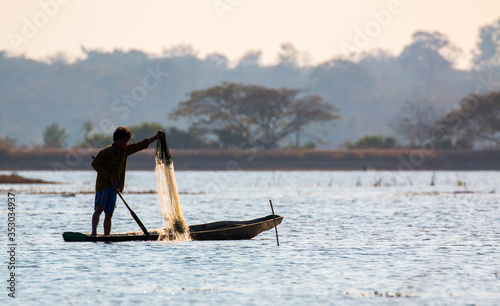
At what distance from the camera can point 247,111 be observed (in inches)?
2835

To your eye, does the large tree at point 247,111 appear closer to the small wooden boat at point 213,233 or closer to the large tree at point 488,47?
the small wooden boat at point 213,233

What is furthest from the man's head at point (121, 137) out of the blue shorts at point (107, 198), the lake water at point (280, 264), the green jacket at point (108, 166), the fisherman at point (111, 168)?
the lake water at point (280, 264)

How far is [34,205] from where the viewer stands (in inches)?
959

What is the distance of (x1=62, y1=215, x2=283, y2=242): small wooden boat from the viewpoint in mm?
13531

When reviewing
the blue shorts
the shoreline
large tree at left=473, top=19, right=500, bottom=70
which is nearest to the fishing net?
the blue shorts

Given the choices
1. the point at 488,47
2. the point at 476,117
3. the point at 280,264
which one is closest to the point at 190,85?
the point at 488,47

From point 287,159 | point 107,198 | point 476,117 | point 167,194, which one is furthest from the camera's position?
point 476,117

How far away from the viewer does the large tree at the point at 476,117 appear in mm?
69500

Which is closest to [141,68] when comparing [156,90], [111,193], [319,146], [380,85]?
[156,90]

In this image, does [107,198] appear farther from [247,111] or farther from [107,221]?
[247,111]

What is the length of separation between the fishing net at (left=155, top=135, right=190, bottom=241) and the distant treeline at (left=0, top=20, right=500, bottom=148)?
106m

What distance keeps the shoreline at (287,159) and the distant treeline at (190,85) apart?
162 ft

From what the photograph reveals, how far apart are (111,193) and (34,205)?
11903 mm

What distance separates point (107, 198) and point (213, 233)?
2.23 metres
